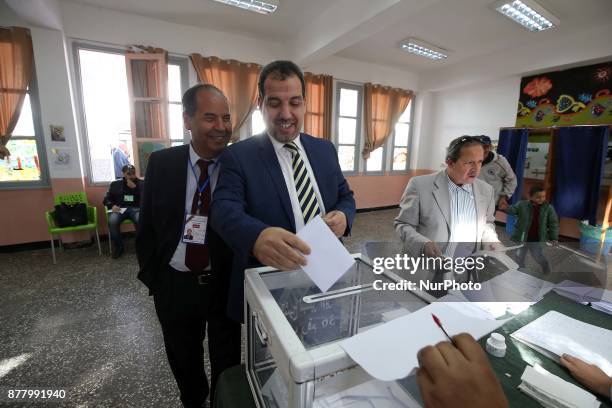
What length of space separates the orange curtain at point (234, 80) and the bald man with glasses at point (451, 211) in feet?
11.9

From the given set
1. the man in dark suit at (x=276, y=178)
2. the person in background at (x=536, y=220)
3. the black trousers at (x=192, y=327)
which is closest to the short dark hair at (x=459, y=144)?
the man in dark suit at (x=276, y=178)

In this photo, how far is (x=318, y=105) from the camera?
213 inches

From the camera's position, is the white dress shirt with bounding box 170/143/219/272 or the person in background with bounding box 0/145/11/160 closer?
the white dress shirt with bounding box 170/143/219/272

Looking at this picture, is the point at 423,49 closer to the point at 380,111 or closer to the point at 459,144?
the point at 380,111

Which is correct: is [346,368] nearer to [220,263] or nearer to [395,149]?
[220,263]

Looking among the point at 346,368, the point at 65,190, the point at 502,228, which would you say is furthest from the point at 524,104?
the point at 65,190

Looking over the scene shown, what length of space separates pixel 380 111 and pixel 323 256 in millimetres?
6164

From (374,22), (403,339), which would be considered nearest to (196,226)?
(403,339)

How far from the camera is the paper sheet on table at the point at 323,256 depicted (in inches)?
25.0

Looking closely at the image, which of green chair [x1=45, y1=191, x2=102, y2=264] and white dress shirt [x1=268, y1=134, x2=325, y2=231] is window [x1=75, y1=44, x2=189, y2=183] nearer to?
green chair [x1=45, y1=191, x2=102, y2=264]

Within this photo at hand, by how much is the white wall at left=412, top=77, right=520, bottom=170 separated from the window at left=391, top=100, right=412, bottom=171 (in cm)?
26

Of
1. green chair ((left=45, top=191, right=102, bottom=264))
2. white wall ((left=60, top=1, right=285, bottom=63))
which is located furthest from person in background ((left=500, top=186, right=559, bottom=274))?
green chair ((left=45, top=191, right=102, bottom=264))

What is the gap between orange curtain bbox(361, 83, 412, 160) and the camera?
236 inches

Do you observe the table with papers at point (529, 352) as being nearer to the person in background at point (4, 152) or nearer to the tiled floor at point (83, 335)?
the tiled floor at point (83, 335)
